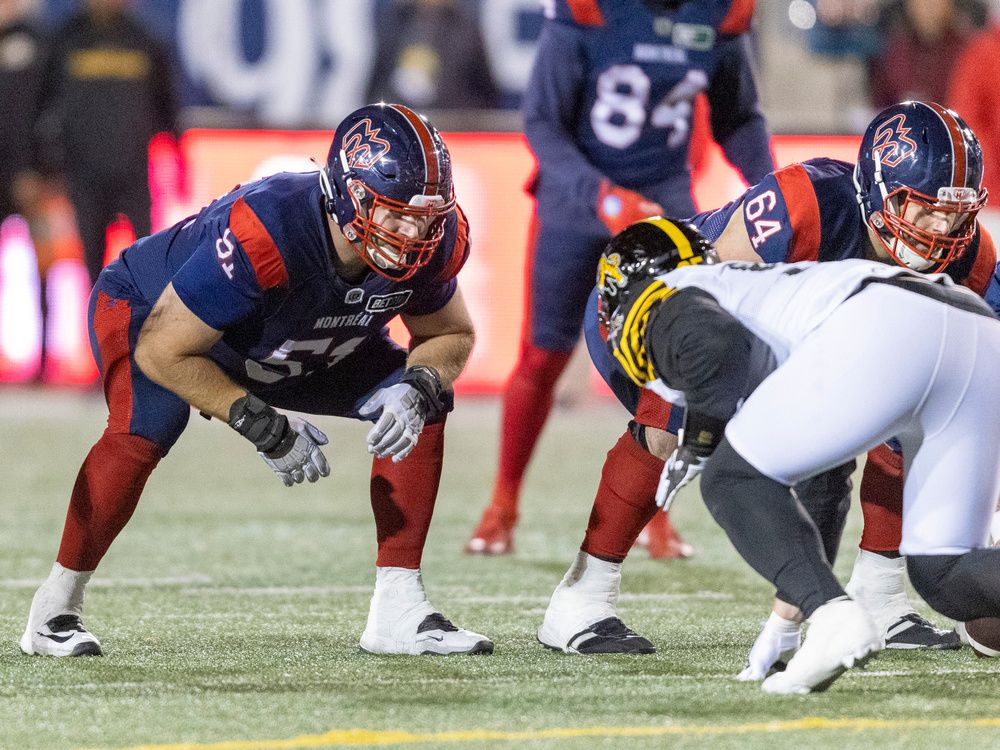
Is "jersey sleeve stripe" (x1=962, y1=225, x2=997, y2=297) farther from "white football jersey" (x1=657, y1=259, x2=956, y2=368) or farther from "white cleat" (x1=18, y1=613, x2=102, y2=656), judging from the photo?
"white cleat" (x1=18, y1=613, x2=102, y2=656)

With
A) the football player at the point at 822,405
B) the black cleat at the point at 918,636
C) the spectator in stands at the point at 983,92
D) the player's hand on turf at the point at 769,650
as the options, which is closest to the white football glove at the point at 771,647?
the player's hand on turf at the point at 769,650

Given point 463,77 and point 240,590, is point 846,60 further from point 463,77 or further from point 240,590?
point 240,590

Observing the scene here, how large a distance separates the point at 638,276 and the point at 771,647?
0.80 m

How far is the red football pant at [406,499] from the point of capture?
423cm

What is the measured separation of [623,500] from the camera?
4.11 meters

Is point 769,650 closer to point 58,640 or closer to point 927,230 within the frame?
point 927,230

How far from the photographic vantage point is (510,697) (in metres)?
3.55

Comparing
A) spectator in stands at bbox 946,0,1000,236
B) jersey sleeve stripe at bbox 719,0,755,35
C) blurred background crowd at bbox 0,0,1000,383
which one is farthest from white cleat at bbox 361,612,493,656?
spectator in stands at bbox 946,0,1000,236

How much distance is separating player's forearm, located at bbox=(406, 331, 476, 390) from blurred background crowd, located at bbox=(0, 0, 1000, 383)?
3766 mm

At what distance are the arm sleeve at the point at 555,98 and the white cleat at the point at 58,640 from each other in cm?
221

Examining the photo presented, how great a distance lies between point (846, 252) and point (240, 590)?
207 cm

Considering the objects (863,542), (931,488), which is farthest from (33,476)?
(931,488)

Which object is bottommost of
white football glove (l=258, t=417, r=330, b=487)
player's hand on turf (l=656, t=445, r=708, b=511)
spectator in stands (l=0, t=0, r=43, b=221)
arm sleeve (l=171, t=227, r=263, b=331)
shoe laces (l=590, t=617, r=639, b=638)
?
spectator in stands (l=0, t=0, r=43, b=221)

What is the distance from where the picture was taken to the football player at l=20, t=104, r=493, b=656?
3.98m
